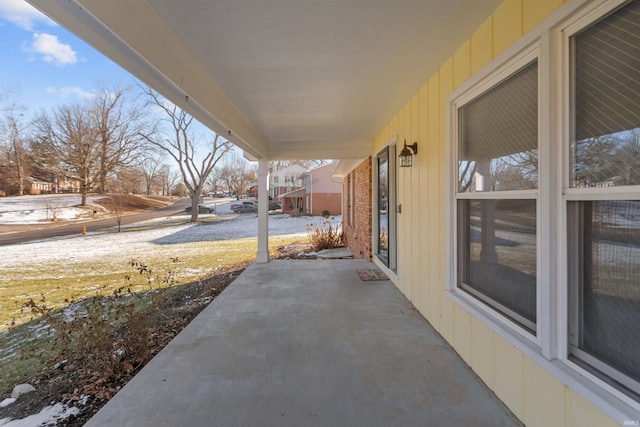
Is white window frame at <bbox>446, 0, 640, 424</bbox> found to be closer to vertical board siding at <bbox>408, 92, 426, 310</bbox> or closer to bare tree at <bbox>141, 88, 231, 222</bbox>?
vertical board siding at <bbox>408, 92, 426, 310</bbox>

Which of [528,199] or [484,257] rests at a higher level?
[528,199]

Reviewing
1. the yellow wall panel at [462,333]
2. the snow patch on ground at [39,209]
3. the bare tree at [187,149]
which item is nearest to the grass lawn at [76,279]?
the yellow wall panel at [462,333]

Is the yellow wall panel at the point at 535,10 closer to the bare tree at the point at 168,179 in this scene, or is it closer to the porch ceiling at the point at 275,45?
the porch ceiling at the point at 275,45

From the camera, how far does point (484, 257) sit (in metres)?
2.30

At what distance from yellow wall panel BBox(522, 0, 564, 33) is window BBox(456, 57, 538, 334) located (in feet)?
0.67

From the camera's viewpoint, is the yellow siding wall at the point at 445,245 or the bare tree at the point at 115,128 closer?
the yellow siding wall at the point at 445,245

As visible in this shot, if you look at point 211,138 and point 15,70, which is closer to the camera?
point 15,70

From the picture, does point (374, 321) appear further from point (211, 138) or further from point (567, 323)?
point (211, 138)

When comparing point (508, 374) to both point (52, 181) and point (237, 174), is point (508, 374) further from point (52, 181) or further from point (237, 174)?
point (237, 174)

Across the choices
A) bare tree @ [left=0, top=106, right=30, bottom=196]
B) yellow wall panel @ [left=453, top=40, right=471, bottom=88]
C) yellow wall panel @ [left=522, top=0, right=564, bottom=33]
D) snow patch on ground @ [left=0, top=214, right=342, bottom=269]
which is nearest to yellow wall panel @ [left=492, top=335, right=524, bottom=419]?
yellow wall panel @ [left=522, top=0, right=564, bottom=33]

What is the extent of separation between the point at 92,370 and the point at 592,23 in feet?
14.9

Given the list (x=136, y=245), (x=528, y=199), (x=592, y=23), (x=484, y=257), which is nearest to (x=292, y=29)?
(x=592, y=23)

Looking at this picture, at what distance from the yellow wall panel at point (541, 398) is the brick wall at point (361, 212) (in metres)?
4.90

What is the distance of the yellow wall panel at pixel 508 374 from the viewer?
184cm
